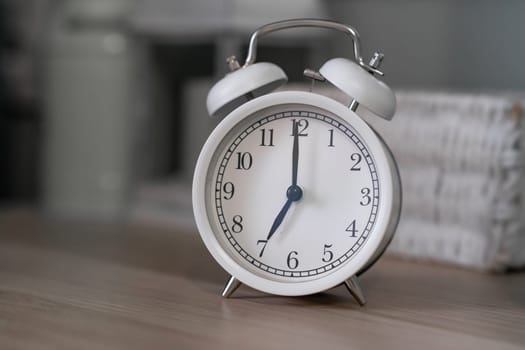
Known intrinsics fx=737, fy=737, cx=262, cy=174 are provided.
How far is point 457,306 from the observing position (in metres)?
0.83

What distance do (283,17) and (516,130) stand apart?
499 mm

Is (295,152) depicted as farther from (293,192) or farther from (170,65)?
(170,65)

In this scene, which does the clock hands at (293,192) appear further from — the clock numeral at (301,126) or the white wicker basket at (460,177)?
the white wicker basket at (460,177)

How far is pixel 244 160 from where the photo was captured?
0.81 m

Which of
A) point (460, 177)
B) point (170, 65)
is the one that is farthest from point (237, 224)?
point (170, 65)

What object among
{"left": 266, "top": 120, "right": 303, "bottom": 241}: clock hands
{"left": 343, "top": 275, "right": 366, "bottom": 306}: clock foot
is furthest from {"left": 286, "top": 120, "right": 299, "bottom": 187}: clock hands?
{"left": 343, "top": 275, "right": 366, "bottom": 306}: clock foot

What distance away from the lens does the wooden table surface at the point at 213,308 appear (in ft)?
2.21

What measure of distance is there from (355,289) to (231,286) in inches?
5.4

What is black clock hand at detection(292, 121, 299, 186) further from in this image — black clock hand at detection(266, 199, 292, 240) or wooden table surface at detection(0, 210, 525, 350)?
wooden table surface at detection(0, 210, 525, 350)

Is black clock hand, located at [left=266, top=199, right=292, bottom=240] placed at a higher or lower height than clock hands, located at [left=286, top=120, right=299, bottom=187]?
lower

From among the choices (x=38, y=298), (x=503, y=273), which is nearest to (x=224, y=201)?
(x=38, y=298)

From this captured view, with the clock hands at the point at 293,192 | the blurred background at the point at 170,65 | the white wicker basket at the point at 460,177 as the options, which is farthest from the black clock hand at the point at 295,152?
the blurred background at the point at 170,65

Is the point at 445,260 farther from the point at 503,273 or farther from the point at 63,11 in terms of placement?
the point at 63,11

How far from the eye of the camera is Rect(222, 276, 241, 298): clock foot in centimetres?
81
